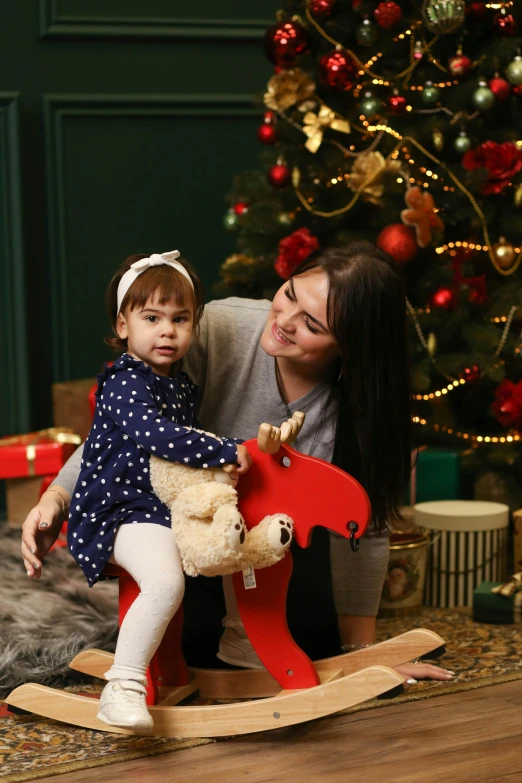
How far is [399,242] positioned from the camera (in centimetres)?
253

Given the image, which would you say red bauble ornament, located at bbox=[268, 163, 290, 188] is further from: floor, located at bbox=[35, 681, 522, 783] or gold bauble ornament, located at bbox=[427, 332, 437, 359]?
floor, located at bbox=[35, 681, 522, 783]

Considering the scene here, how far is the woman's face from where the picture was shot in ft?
5.59

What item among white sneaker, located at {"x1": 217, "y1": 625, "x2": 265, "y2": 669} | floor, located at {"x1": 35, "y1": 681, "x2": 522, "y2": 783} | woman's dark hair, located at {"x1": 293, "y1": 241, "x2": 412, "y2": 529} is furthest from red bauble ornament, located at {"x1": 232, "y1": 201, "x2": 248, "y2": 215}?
floor, located at {"x1": 35, "y1": 681, "x2": 522, "y2": 783}

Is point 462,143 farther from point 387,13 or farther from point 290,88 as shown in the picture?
point 290,88

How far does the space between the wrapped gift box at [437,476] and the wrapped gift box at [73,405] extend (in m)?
0.98

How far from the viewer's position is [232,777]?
1.50m

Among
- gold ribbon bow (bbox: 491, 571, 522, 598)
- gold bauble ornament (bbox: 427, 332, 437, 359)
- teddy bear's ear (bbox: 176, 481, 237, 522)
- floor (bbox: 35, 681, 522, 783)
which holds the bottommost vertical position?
floor (bbox: 35, 681, 522, 783)

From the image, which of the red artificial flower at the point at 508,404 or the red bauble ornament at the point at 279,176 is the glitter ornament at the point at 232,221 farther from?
the red artificial flower at the point at 508,404

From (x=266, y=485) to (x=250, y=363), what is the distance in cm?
34

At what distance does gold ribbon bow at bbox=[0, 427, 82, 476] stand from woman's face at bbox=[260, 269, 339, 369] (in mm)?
1242

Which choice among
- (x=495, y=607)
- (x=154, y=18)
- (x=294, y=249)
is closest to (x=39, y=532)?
(x=495, y=607)

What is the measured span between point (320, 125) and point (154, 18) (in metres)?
0.88

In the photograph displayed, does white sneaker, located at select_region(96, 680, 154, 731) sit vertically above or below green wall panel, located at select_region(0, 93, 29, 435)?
below

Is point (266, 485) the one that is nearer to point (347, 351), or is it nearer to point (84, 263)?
point (347, 351)
